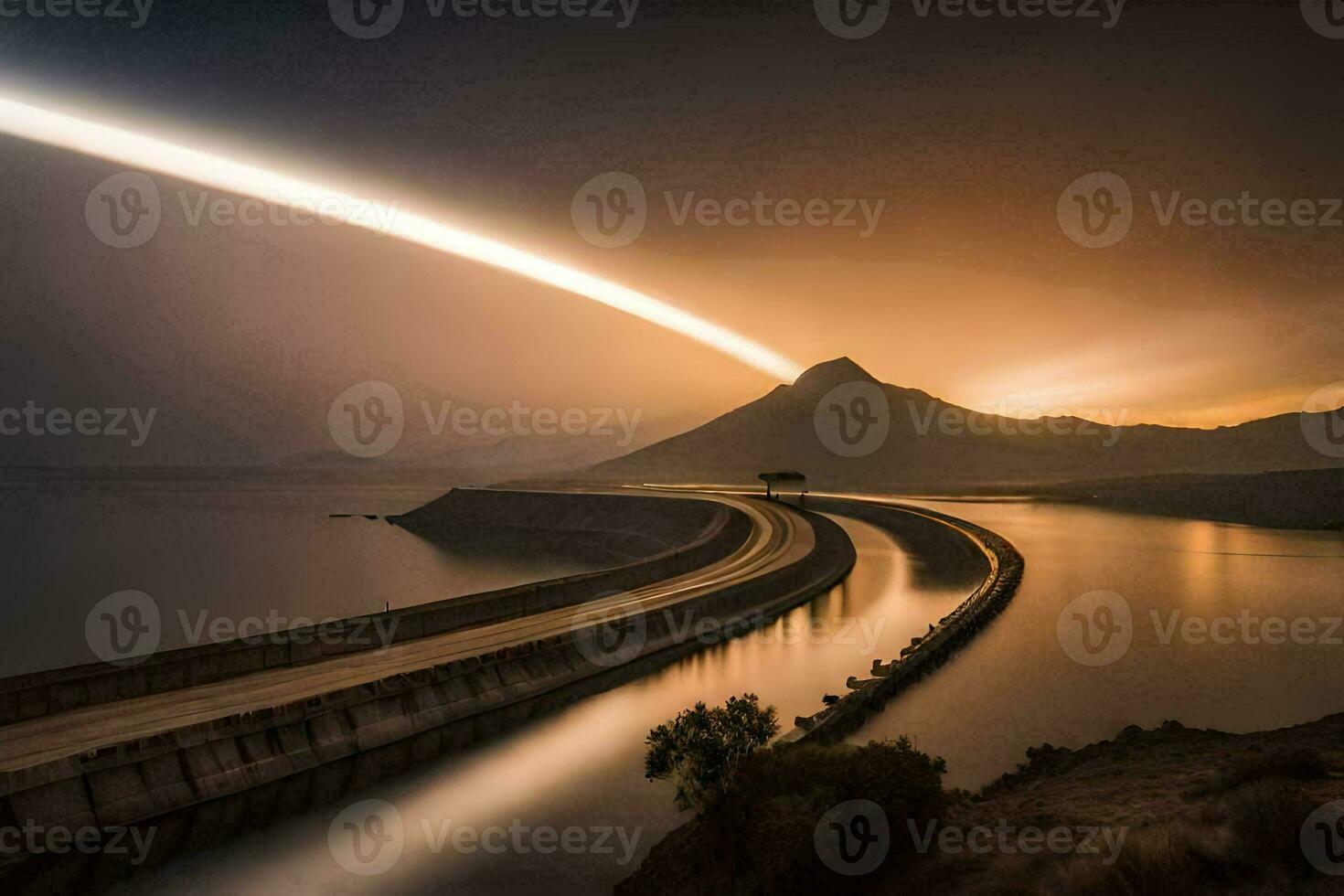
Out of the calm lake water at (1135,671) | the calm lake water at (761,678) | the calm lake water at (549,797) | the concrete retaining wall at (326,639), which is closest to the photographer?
the calm lake water at (549,797)

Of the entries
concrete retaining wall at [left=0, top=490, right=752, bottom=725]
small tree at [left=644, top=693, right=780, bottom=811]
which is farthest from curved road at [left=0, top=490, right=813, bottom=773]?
small tree at [left=644, top=693, right=780, bottom=811]

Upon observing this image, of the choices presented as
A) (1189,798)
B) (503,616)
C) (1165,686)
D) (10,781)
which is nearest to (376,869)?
(10,781)

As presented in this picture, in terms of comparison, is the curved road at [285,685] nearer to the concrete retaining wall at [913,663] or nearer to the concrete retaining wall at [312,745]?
the concrete retaining wall at [312,745]

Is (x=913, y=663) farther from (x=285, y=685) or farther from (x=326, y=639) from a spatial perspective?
(x=326, y=639)

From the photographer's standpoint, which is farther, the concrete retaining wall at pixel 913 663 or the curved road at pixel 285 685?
the concrete retaining wall at pixel 913 663

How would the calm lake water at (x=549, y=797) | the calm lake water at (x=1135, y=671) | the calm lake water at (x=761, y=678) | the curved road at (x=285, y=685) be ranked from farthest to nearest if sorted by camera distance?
1. the calm lake water at (x=1135, y=671)
2. the curved road at (x=285, y=685)
3. the calm lake water at (x=761, y=678)
4. the calm lake water at (x=549, y=797)

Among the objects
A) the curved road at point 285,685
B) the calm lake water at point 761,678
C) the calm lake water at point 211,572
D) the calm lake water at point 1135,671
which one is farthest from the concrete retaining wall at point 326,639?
the calm lake water at point 1135,671

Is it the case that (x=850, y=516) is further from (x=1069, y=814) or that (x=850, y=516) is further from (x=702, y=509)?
(x=1069, y=814)

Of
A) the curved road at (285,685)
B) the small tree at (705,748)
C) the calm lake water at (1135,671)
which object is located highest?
the small tree at (705,748)
